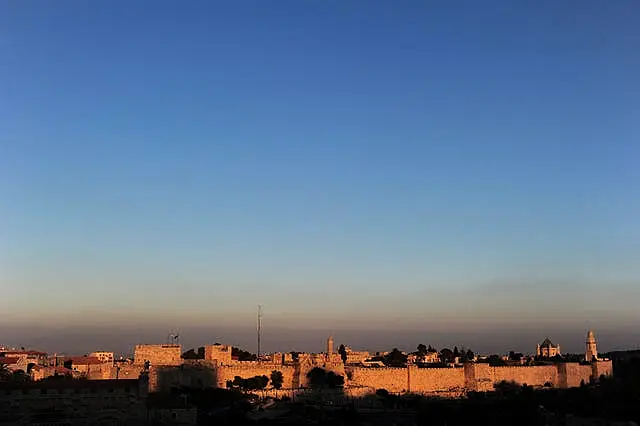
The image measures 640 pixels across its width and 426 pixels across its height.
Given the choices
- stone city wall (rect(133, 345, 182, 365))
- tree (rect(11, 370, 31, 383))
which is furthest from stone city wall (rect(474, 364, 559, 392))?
tree (rect(11, 370, 31, 383))

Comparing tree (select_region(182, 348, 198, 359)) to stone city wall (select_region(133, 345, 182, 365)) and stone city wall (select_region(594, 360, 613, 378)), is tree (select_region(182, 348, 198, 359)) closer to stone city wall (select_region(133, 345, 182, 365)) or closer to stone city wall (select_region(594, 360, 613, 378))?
stone city wall (select_region(133, 345, 182, 365))

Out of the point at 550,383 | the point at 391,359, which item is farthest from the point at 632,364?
the point at 391,359

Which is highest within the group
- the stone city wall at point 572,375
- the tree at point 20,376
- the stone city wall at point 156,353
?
the stone city wall at point 156,353

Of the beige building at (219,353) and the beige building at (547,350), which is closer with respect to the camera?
the beige building at (219,353)

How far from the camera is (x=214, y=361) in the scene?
36.6m

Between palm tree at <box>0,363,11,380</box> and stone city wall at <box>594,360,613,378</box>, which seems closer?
palm tree at <box>0,363,11,380</box>

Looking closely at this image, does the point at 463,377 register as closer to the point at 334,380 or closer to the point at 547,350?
the point at 334,380

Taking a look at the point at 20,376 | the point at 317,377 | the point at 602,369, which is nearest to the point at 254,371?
the point at 317,377

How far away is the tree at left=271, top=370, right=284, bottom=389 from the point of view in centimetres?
3725

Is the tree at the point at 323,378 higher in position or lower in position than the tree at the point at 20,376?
lower

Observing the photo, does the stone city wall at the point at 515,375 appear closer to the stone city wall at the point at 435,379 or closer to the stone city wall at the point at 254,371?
the stone city wall at the point at 435,379

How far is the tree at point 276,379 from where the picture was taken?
122 feet

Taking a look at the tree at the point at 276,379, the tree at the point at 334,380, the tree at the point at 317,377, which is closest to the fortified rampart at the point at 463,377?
the tree at the point at 334,380

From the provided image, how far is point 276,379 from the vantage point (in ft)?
123
